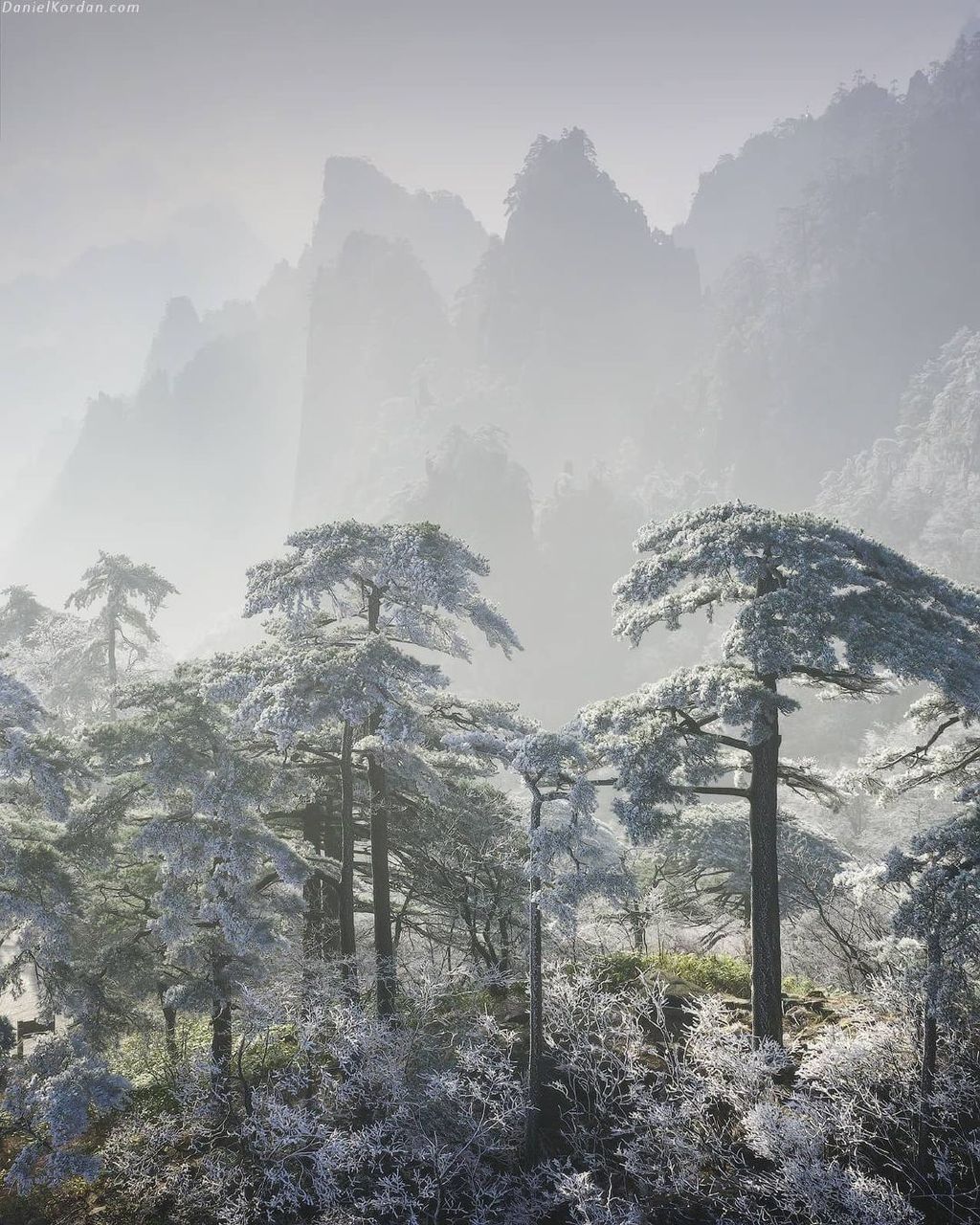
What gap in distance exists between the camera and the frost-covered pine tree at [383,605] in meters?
9.20

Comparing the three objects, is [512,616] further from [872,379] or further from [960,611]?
[960,611]

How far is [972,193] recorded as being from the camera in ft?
352

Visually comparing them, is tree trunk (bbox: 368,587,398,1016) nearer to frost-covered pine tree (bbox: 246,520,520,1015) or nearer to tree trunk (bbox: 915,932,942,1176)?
frost-covered pine tree (bbox: 246,520,520,1015)

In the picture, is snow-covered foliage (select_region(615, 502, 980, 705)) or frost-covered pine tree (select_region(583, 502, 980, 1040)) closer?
snow-covered foliage (select_region(615, 502, 980, 705))

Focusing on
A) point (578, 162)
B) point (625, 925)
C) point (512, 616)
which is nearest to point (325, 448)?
point (578, 162)

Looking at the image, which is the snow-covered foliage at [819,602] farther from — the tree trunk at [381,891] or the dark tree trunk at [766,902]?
the tree trunk at [381,891]

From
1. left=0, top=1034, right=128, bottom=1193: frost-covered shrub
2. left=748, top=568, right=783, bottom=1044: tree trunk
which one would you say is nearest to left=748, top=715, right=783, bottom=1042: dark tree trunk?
left=748, top=568, right=783, bottom=1044: tree trunk

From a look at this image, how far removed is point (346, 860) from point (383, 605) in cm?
441

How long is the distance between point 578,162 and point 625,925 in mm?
175642

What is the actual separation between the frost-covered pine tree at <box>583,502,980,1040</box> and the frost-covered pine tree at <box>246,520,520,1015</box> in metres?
2.44

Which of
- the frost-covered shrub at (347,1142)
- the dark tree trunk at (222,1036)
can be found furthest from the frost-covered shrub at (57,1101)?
the dark tree trunk at (222,1036)

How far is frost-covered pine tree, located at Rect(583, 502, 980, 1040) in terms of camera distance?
7.37 m

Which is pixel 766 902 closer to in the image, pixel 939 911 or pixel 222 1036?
pixel 939 911

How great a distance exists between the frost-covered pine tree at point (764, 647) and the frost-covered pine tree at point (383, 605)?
2.44 metres
